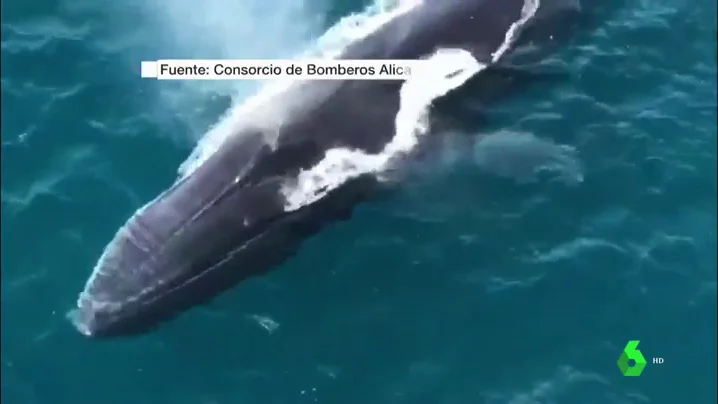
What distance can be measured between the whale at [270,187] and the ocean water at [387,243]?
159cm

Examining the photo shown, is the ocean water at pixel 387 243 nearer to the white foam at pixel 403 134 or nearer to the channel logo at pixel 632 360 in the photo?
the channel logo at pixel 632 360

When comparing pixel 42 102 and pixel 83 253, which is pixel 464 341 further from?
pixel 42 102

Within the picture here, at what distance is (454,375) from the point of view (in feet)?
169

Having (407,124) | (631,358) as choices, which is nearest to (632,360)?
(631,358)

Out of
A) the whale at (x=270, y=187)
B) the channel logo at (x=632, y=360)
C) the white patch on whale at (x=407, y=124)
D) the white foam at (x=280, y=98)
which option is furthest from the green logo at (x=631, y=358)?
the white foam at (x=280, y=98)

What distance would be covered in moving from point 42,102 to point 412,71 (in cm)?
2437

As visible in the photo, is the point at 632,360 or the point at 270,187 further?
the point at 270,187

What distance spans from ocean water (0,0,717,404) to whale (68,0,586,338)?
5.22ft

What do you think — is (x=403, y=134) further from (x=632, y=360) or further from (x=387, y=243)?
(x=632, y=360)

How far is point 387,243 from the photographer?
5628 cm

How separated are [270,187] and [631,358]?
73.4 feet

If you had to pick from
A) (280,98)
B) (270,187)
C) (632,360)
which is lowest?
(632,360)

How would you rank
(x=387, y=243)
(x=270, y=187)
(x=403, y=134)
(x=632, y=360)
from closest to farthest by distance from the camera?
(x=632, y=360), (x=270, y=187), (x=387, y=243), (x=403, y=134)

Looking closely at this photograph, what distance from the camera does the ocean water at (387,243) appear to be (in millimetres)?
51406
